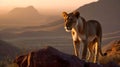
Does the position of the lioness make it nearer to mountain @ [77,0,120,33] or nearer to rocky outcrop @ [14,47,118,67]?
rocky outcrop @ [14,47,118,67]

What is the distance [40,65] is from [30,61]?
348 mm

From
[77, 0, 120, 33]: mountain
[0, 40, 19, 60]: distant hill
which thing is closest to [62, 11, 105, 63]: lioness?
[0, 40, 19, 60]: distant hill

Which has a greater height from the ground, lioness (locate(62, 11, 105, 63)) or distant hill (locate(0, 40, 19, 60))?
lioness (locate(62, 11, 105, 63))

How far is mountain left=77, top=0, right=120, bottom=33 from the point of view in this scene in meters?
133

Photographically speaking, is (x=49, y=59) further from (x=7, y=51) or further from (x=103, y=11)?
(x=103, y=11)

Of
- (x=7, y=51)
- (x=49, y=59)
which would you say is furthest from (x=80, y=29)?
(x=7, y=51)

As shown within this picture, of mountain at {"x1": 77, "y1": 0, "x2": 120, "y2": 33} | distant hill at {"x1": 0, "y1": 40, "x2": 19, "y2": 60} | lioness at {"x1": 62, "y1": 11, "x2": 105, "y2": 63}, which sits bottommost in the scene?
mountain at {"x1": 77, "y1": 0, "x2": 120, "y2": 33}

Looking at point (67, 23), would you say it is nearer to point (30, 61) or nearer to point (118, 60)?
point (30, 61)

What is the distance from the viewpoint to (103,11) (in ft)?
469

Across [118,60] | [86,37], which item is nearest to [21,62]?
[86,37]

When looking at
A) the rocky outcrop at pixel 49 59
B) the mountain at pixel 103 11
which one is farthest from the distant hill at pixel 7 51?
the mountain at pixel 103 11

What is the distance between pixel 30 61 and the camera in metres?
11.1

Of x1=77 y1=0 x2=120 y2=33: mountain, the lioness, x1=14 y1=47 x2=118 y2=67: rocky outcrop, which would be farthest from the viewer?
x1=77 y1=0 x2=120 y2=33: mountain

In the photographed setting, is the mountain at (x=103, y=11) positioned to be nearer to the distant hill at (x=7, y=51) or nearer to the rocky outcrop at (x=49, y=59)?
the distant hill at (x=7, y=51)
